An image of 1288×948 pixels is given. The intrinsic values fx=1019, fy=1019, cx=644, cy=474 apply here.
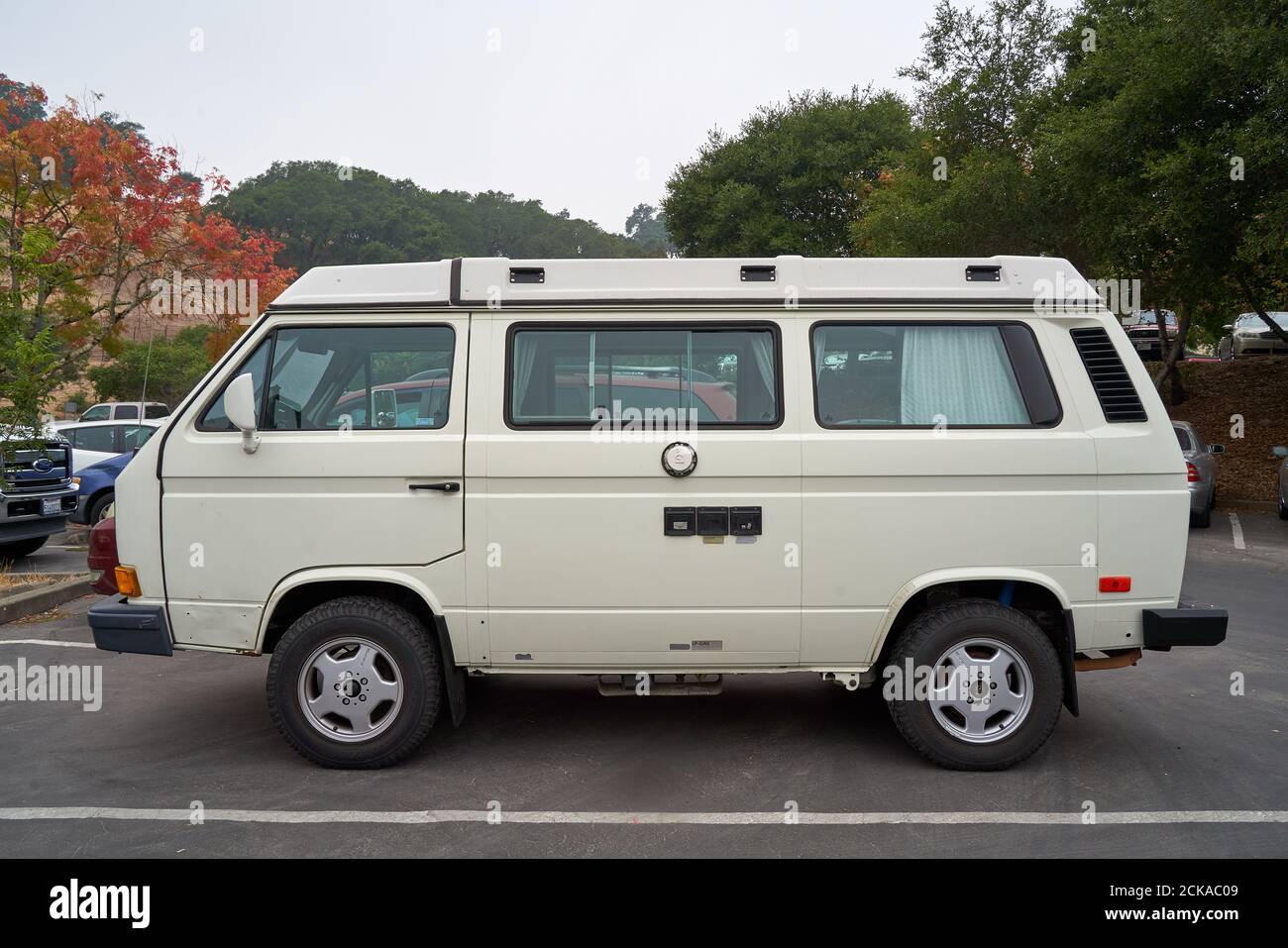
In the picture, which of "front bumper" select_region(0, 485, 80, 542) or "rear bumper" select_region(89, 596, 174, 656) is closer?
"rear bumper" select_region(89, 596, 174, 656)

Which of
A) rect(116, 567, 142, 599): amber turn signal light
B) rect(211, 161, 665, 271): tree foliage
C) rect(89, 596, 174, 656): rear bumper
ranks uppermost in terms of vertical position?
rect(211, 161, 665, 271): tree foliage

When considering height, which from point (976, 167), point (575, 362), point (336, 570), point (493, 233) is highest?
point (493, 233)

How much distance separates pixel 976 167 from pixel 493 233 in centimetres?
5086

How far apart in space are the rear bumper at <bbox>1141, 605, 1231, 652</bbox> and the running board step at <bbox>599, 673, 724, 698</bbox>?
2.16 meters

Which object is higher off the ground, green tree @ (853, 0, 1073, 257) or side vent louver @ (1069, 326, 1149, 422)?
green tree @ (853, 0, 1073, 257)

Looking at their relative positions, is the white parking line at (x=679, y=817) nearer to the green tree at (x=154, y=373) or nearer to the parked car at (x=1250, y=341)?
the parked car at (x=1250, y=341)

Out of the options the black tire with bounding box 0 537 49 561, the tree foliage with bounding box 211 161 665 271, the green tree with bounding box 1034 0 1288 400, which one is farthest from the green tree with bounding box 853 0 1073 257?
the tree foliage with bounding box 211 161 665 271

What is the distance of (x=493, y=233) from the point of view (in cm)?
6412

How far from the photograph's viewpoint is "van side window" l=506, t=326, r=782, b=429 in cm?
502

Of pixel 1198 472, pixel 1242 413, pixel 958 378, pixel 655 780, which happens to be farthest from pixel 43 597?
pixel 1242 413

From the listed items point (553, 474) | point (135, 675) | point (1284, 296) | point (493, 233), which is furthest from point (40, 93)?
point (493, 233)

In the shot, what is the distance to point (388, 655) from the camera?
16.4ft

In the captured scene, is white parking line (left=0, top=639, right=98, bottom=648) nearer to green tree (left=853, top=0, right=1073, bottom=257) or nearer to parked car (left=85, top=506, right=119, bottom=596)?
parked car (left=85, top=506, right=119, bottom=596)
